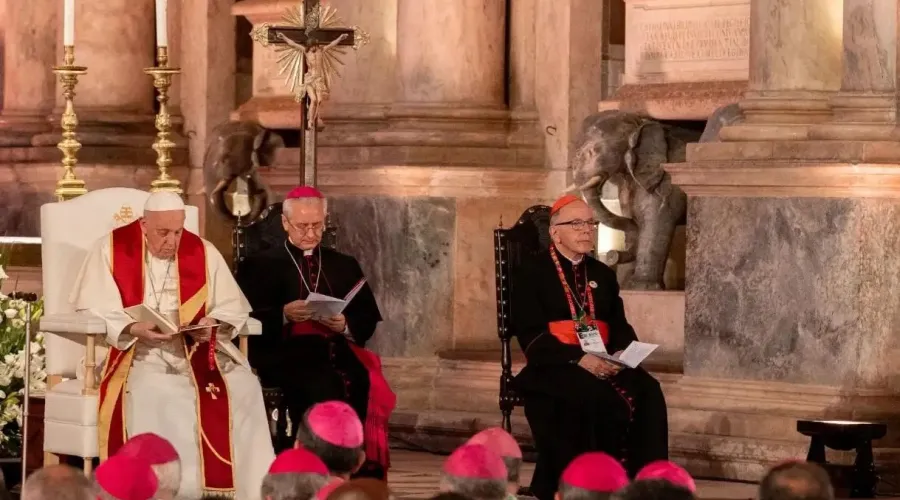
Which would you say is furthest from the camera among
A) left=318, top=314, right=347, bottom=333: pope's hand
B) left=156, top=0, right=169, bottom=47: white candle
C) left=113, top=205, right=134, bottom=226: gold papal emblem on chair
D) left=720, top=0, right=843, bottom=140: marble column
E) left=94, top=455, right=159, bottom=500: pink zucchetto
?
left=720, top=0, right=843, bottom=140: marble column

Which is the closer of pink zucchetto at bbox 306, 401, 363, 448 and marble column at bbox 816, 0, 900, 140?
pink zucchetto at bbox 306, 401, 363, 448

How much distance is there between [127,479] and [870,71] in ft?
19.4

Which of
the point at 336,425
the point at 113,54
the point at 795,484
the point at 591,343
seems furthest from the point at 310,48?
the point at 795,484

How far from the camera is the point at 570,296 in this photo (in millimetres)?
11141

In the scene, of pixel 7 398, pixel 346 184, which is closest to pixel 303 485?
pixel 7 398

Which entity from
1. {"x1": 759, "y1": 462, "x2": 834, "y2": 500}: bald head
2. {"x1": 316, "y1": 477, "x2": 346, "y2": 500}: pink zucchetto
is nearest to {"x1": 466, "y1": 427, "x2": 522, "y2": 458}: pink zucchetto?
{"x1": 316, "y1": 477, "x2": 346, "y2": 500}: pink zucchetto

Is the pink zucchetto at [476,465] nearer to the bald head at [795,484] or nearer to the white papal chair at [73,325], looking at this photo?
the bald head at [795,484]

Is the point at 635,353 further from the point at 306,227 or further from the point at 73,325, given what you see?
the point at 73,325

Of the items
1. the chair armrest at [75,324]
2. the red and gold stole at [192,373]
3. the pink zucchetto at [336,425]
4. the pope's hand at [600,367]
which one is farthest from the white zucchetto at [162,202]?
the pink zucchetto at [336,425]

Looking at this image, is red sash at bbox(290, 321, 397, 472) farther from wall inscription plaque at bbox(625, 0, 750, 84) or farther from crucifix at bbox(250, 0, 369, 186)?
wall inscription plaque at bbox(625, 0, 750, 84)

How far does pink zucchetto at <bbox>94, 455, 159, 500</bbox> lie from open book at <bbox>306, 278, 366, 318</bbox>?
3.93 m

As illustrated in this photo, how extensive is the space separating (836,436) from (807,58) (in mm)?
1970

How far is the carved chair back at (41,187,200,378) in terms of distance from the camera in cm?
1088

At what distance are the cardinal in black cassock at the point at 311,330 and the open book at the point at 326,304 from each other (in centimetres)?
4
